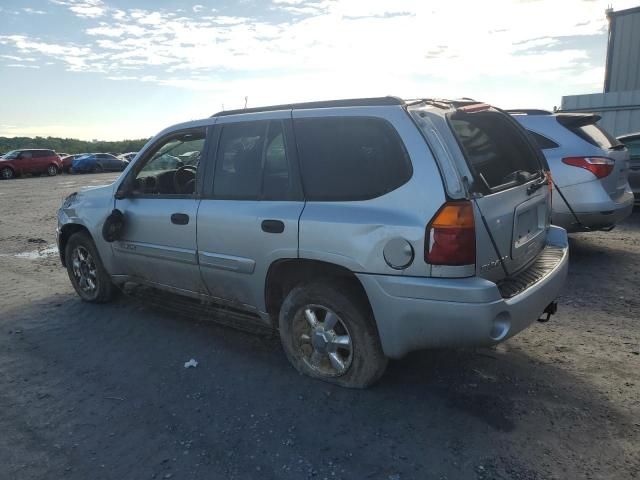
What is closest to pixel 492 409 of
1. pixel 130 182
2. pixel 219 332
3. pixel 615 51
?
pixel 219 332

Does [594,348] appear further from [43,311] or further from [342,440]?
[43,311]

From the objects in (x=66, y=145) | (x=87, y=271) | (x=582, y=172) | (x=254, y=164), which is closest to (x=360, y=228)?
(x=254, y=164)

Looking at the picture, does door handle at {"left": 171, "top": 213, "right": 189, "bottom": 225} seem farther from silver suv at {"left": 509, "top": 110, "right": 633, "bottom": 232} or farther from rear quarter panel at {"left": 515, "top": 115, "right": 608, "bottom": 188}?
rear quarter panel at {"left": 515, "top": 115, "right": 608, "bottom": 188}

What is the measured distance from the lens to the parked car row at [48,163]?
30.3 meters

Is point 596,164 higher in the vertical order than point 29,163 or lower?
higher

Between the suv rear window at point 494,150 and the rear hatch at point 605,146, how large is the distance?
8.81ft

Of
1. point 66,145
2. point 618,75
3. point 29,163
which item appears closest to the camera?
point 618,75

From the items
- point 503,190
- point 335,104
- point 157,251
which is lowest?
point 157,251

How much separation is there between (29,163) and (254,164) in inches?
1273

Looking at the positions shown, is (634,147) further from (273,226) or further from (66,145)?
(66,145)

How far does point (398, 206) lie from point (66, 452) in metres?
2.34

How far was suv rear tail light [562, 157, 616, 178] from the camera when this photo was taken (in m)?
6.00

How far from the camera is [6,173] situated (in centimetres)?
3009

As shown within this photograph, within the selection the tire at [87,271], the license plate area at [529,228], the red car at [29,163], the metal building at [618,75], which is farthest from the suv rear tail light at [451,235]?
the red car at [29,163]
